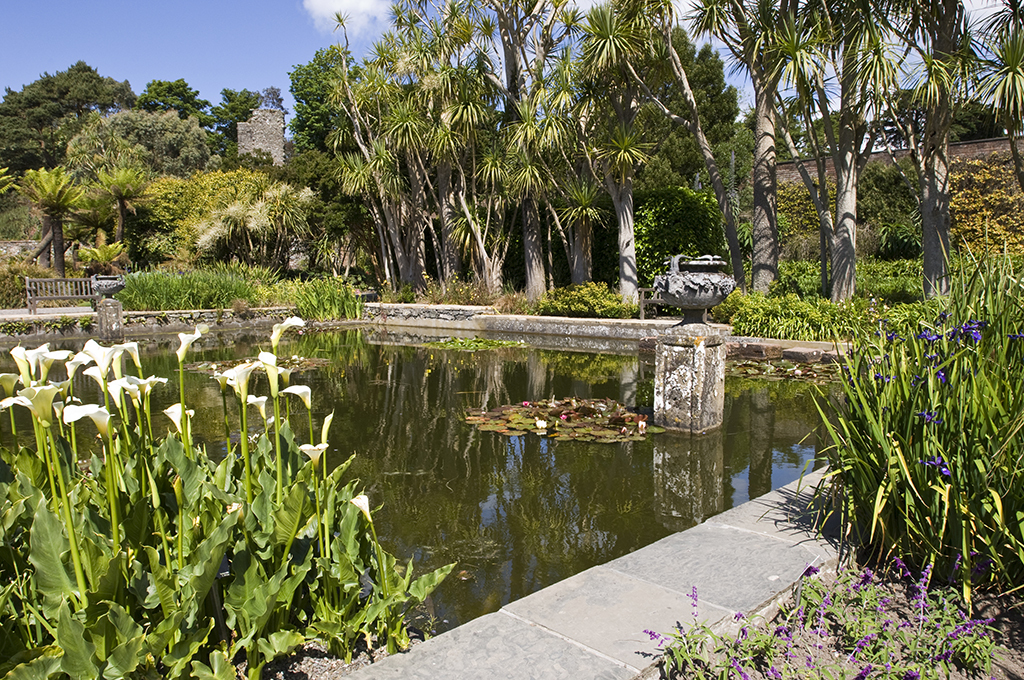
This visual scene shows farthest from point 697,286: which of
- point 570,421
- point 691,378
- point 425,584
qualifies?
point 425,584

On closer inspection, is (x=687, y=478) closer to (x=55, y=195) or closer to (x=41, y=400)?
(x=41, y=400)

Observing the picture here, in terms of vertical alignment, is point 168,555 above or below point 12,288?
below

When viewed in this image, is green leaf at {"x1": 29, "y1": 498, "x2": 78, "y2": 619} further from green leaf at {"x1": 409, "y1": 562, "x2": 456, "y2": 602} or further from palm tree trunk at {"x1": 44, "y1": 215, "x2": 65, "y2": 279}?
palm tree trunk at {"x1": 44, "y1": 215, "x2": 65, "y2": 279}

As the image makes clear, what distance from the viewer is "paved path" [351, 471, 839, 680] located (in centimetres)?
189

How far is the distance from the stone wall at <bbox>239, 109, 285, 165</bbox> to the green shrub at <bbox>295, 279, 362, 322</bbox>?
80.3ft

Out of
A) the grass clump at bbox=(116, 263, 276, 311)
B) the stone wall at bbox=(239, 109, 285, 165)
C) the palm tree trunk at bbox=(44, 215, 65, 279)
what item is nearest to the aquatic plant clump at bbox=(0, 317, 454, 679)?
the grass clump at bbox=(116, 263, 276, 311)

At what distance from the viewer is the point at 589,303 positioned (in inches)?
500

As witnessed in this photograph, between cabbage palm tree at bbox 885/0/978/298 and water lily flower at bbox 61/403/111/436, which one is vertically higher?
cabbage palm tree at bbox 885/0/978/298

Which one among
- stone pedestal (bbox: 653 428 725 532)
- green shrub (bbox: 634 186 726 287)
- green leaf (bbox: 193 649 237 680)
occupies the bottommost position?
stone pedestal (bbox: 653 428 725 532)

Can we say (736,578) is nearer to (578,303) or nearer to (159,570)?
(159,570)

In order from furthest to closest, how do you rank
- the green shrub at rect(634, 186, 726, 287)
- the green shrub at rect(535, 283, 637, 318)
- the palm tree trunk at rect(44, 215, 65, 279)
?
the palm tree trunk at rect(44, 215, 65, 279), the green shrub at rect(634, 186, 726, 287), the green shrub at rect(535, 283, 637, 318)

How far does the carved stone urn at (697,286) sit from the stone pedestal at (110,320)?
35.1ft

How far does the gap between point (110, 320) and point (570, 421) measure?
10.4m

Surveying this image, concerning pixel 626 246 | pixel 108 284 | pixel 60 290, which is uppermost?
pixel 626 246
